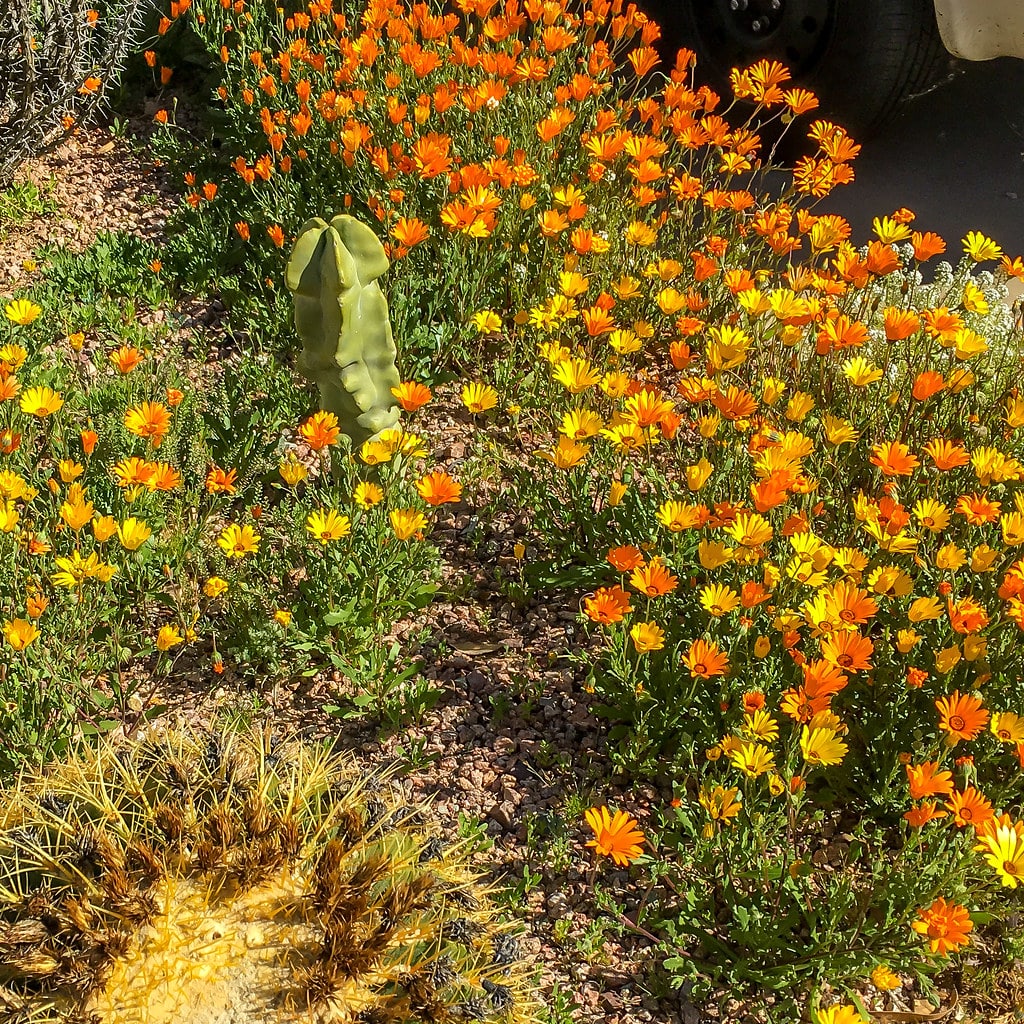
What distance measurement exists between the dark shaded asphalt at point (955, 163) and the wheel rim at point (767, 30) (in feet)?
2.19

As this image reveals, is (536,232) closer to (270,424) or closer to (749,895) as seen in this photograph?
(270,424)

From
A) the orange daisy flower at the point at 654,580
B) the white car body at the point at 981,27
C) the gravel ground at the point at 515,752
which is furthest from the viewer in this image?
the white car body at the point at 981,27

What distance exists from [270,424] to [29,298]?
1.32 meters

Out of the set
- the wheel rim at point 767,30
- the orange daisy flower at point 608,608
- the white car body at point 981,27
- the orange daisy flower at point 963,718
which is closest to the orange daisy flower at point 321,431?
Answer: the orange daisy flower at point 608,608

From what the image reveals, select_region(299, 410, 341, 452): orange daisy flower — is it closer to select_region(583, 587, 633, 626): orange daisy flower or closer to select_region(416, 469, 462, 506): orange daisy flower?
select_region(416, 469, 462, 506): orange daisy flower

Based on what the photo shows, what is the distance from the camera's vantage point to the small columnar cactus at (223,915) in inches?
63.8

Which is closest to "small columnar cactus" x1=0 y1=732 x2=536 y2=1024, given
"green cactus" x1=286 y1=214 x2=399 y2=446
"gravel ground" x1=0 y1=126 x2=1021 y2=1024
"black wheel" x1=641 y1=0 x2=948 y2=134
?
"gravel ground" x1=0 y1=126 x2=1021 y2=1024

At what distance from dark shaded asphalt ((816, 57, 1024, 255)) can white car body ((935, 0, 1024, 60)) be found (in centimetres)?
56

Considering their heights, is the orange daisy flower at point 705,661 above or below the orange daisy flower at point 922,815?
above

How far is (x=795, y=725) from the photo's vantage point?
89.0 inches

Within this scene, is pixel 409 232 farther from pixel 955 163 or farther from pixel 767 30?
pixel 955 163

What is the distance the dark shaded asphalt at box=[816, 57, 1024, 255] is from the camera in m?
5.21

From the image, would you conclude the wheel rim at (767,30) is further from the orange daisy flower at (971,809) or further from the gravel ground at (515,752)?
the orange daisy flower at (971,809)

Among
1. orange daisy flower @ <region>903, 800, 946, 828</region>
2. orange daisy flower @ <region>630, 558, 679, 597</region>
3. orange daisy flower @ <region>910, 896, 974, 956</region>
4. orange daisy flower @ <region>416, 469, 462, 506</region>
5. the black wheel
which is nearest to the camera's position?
orange daisy flower @ <region>910, 896, 974, 956</region>
